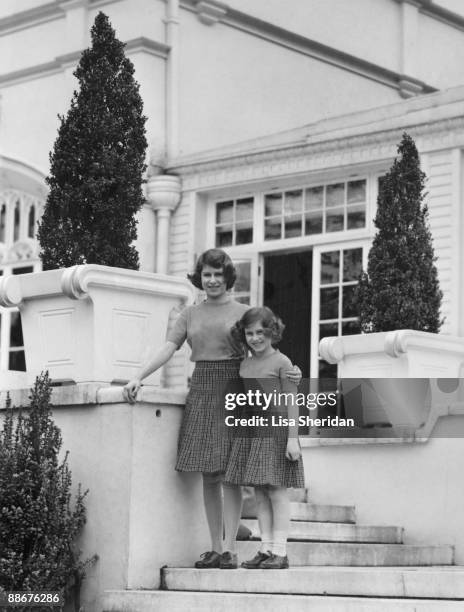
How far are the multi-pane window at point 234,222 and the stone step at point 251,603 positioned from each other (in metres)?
7.06

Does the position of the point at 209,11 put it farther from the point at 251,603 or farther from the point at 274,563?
the point at 251,603

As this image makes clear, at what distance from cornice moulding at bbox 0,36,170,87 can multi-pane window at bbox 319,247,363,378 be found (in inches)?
120

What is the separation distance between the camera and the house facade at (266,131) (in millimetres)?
12734

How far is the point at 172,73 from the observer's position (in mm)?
14328

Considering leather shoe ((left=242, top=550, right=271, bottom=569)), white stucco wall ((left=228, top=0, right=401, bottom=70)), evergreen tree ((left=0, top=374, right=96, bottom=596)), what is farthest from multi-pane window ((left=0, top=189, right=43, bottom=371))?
leather shoe ((left=242, top=550, right=271, bottom=569))

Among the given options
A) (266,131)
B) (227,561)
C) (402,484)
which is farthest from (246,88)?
(227,561)

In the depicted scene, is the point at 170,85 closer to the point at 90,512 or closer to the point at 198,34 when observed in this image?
the point at 198,34

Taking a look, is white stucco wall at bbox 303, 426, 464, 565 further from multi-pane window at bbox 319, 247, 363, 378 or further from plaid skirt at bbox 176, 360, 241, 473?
multi-pane window at bbox 319, 247, 363, 378

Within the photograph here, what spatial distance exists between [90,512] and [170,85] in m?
7.69

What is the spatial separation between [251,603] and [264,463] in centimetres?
78

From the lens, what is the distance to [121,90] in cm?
893

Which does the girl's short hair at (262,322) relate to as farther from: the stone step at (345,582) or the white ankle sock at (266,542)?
the stone step at (345,582)

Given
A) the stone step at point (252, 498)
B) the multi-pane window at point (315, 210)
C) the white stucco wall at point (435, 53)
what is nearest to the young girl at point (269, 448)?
the stone step at point (252, 498)

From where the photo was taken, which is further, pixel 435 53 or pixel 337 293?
pixel 435 53
